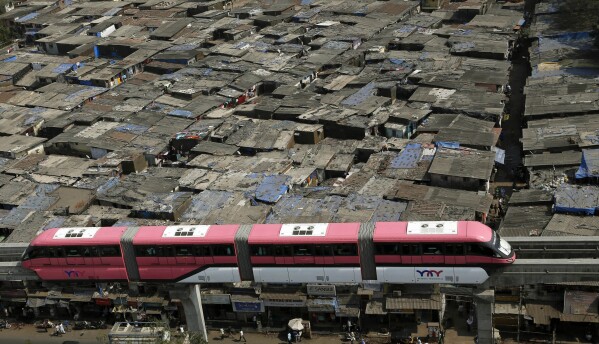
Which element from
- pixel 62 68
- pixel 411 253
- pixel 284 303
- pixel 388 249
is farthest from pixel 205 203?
pixel 62 68

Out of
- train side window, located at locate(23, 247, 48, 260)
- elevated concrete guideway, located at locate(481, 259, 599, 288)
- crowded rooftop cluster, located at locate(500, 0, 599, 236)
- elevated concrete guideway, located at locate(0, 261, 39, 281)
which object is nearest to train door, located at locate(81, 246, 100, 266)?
train side window, located at locate(23, 247, 48, 260)

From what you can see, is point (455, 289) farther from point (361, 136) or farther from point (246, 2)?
point (246, 2)

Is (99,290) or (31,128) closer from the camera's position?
(99,290)

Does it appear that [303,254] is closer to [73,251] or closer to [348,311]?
[348,311]

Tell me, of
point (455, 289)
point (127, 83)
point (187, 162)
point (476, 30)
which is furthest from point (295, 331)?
point (476, 30)

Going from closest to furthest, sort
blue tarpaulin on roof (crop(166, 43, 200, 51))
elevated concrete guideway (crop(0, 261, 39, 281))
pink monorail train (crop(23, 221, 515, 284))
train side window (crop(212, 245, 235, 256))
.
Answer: pink monorail train (crop(23, 221, 515, 284)) < train side window (crop(212, 245, 235, 256)) < elevated concrete guideway (crop(0, 261, 39, 281)) < blue tarpaulin on roof (crop(166, 43, 200, 51))

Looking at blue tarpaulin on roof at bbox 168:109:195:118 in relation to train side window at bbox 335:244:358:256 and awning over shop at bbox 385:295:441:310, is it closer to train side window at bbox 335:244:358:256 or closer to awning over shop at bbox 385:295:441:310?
awning over shop at bbox 385:295:441:310
